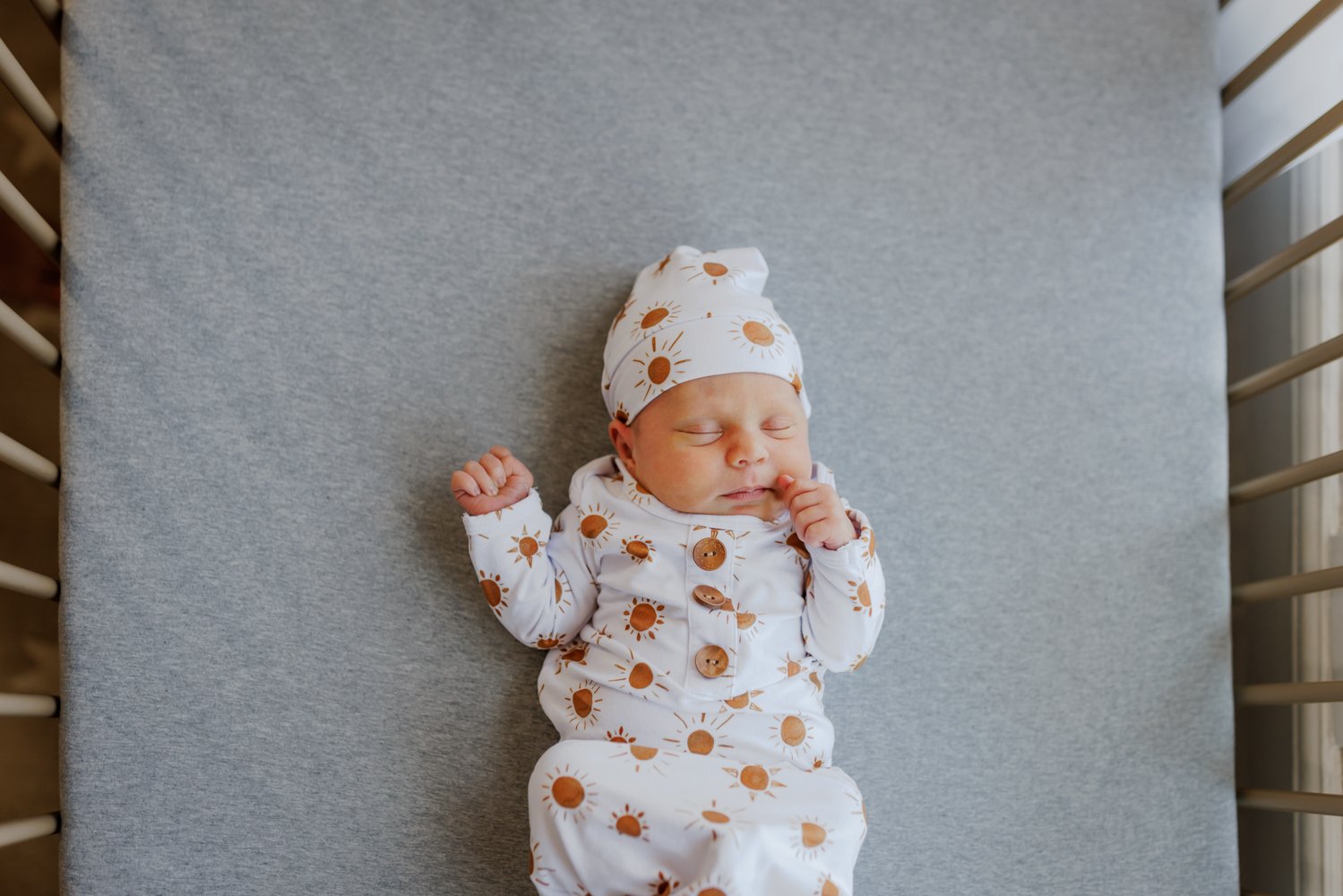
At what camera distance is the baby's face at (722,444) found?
4.07ft

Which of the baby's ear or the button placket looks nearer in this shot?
the button placket

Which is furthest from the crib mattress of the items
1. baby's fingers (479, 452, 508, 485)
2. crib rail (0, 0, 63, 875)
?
baby's fingers (479, 452, 508, 485)

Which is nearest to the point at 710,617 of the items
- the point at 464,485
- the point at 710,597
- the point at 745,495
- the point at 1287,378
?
the point at 710,597

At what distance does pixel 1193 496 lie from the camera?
1525 mm

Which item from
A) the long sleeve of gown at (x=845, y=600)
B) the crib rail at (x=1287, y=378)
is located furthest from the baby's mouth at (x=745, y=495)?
the crib rail at (x=1287, y=378)

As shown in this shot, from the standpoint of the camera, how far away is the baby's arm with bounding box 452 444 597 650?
4.19 feet

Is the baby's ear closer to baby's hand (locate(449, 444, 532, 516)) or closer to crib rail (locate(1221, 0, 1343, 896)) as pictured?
baby's hand (locate(449, 444, 532, 516))

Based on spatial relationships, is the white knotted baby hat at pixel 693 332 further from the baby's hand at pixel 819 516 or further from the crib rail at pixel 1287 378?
the crib rail at pixel 1287 378

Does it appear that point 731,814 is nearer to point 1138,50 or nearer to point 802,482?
point 802,482

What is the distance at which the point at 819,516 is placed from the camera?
47.5 inches

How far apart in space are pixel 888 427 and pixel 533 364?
1.89 feet

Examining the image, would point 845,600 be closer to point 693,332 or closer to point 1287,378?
point 693,332

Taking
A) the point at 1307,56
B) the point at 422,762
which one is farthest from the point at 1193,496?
the point at 422,762

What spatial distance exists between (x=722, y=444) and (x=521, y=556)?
32 centimetres
